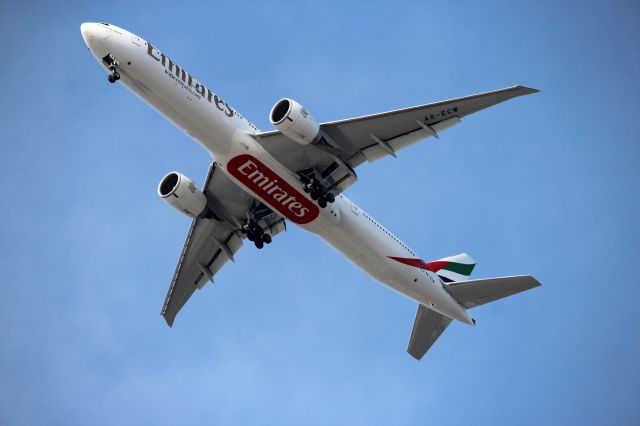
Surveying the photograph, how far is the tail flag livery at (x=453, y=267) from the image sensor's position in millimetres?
36156

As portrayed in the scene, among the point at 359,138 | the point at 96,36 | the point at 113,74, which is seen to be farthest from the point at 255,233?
the point at 96,36

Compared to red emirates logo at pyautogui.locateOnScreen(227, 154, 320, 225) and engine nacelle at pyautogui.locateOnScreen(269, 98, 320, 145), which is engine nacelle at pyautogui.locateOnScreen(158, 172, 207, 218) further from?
engine nacelle at pyautogui.locateOnScreen(269, 98, 320, 145)

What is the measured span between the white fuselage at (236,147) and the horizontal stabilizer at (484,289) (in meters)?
0.51

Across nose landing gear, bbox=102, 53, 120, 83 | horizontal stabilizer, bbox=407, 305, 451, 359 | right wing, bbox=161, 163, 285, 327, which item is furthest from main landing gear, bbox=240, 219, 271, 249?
nose landing gear, bbox=102, 53, 120, 83

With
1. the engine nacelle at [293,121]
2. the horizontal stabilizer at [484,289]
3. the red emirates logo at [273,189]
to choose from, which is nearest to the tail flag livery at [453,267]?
the horizontal stabilizer at [484,289]

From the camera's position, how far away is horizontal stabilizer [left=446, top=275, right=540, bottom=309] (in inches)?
1296

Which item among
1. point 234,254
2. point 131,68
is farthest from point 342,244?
point 131,68

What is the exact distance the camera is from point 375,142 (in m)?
30.1

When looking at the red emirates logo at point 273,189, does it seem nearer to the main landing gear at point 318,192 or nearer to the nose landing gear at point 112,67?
the main landing gear at point 318,192

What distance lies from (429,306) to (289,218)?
24.7 ft

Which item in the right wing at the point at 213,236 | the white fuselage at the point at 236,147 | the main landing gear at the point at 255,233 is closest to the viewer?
the white fuselage at the point at 236,147

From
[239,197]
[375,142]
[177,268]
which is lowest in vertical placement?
[177,268]

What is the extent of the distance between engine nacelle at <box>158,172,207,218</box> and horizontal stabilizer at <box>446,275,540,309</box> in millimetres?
11264

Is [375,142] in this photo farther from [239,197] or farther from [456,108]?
[239,197]
